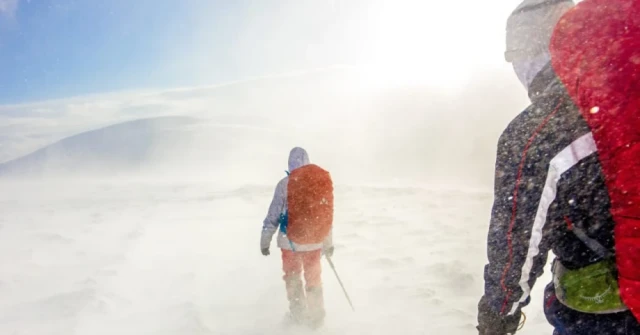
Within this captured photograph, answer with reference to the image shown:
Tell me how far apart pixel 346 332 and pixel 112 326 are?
2656mm

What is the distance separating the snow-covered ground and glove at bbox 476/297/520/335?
258 centimetres

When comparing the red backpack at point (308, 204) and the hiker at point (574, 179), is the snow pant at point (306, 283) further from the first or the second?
the hiker at point (574, 179)

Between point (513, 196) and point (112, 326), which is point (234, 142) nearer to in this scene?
point (112, 326)

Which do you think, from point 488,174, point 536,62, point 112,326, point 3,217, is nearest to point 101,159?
point 3,217

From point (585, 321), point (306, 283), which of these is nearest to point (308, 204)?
point (306, 283)

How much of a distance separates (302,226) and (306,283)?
0.68 m

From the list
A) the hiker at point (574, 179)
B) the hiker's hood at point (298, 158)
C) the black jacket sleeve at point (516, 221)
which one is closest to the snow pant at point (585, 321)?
the hiker at point (574, 179)

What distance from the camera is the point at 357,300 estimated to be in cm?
489

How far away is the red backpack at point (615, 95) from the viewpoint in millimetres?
1071

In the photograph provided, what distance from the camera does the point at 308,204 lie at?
392cm

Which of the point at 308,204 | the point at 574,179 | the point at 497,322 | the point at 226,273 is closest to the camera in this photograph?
the point at 574,179

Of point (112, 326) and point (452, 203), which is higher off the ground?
point (112, 326)

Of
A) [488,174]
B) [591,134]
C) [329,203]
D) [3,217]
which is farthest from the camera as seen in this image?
[488,174]

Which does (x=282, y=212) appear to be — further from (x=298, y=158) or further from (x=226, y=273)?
(x=226, y=273)
